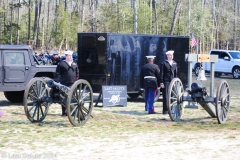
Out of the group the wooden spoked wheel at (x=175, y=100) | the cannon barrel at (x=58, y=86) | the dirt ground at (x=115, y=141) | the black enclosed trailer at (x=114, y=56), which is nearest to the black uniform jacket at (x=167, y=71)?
the dirt ground at (x=115, y=141)

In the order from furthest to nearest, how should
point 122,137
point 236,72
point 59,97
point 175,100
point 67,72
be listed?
point 236,72
point 67,72
point 175,100
point 59,97
point 122,137

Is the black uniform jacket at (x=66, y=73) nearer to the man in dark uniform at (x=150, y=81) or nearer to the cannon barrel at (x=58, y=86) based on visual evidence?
the cannon barrel at (x=58, y=86)

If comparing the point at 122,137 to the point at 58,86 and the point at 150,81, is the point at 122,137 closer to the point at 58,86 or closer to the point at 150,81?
the point at 58,86

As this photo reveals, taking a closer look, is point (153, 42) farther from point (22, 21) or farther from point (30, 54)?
point (22, 21)

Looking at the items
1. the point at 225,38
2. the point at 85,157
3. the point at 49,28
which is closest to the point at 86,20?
the point at 49,28

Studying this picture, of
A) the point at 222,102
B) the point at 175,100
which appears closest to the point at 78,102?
the point at 175,100

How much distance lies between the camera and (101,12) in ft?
230

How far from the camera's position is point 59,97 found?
12.3m

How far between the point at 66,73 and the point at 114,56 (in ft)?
15.6

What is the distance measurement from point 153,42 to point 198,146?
9425 millimetres

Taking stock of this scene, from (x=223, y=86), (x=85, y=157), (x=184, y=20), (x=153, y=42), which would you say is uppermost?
(x=184, y=20)

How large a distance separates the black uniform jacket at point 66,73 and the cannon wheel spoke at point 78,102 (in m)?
0.99

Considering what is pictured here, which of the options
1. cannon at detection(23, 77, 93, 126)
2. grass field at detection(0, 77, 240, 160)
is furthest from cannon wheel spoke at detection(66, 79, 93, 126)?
grass field at detection(0, 77, 240, 160)

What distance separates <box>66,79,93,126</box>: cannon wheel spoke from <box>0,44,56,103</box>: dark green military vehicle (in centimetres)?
430
